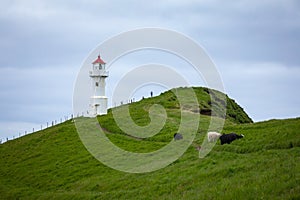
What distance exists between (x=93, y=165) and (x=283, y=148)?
19.2 metres

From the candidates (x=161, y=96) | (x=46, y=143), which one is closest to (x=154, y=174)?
(x=46, y=143)

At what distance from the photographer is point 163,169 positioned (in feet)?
114

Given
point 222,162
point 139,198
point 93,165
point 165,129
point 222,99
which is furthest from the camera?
point 222,99

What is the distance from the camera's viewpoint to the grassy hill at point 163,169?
2322cm

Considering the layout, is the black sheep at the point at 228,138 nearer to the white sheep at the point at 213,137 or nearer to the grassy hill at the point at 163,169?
the grassy hill at the point at 163,169

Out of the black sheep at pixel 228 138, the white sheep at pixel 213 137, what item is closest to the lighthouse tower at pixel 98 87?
the white sheep at pixel 213 137

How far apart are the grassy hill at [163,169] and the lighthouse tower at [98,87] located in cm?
1438

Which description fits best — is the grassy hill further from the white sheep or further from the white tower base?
the white tower base

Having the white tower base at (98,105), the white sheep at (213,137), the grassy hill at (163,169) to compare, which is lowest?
the grassy hill at (163,169)

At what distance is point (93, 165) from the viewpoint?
44031 mm

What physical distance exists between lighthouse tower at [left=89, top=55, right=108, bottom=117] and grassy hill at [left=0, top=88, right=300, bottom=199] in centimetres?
1438

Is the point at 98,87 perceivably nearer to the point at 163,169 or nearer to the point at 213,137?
the point at 213,137

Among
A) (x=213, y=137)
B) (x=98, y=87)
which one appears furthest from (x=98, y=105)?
(x=213, y=137)

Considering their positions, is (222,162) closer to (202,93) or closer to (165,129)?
(165,129)
